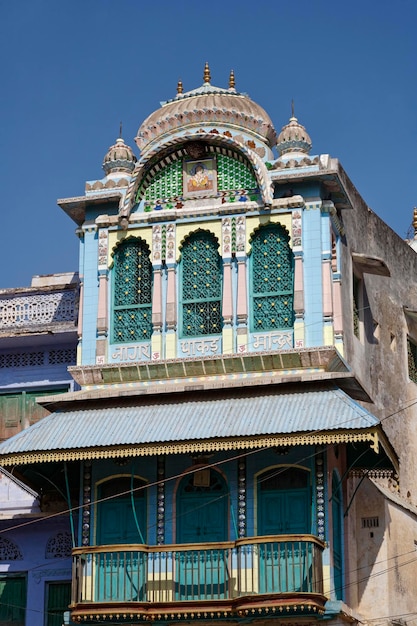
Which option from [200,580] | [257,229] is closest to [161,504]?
[200,580]

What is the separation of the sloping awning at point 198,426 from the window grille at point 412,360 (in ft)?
19.8

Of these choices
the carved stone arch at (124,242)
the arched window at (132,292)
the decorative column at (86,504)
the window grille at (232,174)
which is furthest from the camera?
the carved stone arch at (124,242)

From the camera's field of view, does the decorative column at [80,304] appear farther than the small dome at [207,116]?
No

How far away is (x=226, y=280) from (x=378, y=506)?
4.42m

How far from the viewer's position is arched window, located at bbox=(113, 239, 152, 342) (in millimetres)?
21750

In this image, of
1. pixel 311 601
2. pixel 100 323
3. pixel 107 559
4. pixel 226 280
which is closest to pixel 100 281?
pixel 100 323

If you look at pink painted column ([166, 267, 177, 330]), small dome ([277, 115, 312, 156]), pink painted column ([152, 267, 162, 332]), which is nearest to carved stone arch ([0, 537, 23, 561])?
pink painted column ([152, 267, 162, 332])

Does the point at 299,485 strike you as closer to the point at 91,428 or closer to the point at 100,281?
the point at 91,428

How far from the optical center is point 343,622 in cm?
1942

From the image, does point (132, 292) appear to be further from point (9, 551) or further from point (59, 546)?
point (9, 551)

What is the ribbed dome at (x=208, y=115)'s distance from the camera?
22359mm

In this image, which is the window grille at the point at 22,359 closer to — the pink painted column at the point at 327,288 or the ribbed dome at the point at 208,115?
the ribbed dome at the point at 208,115

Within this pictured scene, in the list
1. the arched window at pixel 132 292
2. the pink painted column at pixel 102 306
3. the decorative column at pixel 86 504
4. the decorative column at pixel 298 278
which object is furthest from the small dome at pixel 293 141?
the decorative column at pixel 86 504

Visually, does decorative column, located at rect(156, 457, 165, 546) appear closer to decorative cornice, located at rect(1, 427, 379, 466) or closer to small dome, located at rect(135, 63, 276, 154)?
decorative cornice, located at rect(1, 427, 379, 466)
